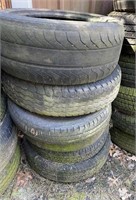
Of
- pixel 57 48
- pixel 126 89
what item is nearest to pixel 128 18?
pixel 126 89

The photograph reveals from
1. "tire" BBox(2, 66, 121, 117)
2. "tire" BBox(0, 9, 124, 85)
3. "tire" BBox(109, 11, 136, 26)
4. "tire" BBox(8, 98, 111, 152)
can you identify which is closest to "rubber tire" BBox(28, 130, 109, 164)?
"tire" BBox(8, 98, 111, 152)

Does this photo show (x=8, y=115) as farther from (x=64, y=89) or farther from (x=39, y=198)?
(x=39, y=198)

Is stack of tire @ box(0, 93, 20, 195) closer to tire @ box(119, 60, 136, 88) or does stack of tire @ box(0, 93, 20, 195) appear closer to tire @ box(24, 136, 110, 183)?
tire @ box(24, 136, 110, 183)

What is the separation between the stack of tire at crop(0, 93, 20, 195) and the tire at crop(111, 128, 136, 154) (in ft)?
3.17

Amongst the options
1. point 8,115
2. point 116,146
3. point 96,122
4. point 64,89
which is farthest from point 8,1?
point 116,146

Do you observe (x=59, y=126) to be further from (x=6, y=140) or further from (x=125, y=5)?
(x=125, y=5)

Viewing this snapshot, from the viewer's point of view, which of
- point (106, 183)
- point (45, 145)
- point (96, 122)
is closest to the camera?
point (96, 122)

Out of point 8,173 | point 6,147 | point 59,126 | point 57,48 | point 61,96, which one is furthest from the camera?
point 8,173

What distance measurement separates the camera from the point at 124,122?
1.83 m

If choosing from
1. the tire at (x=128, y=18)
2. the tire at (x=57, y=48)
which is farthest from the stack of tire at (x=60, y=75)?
Answer: the tire at (x=128, y=18)

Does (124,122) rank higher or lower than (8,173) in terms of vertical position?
higher

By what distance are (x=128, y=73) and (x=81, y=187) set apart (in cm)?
98

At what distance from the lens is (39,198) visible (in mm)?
1592

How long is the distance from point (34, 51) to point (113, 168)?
130 centimetres
